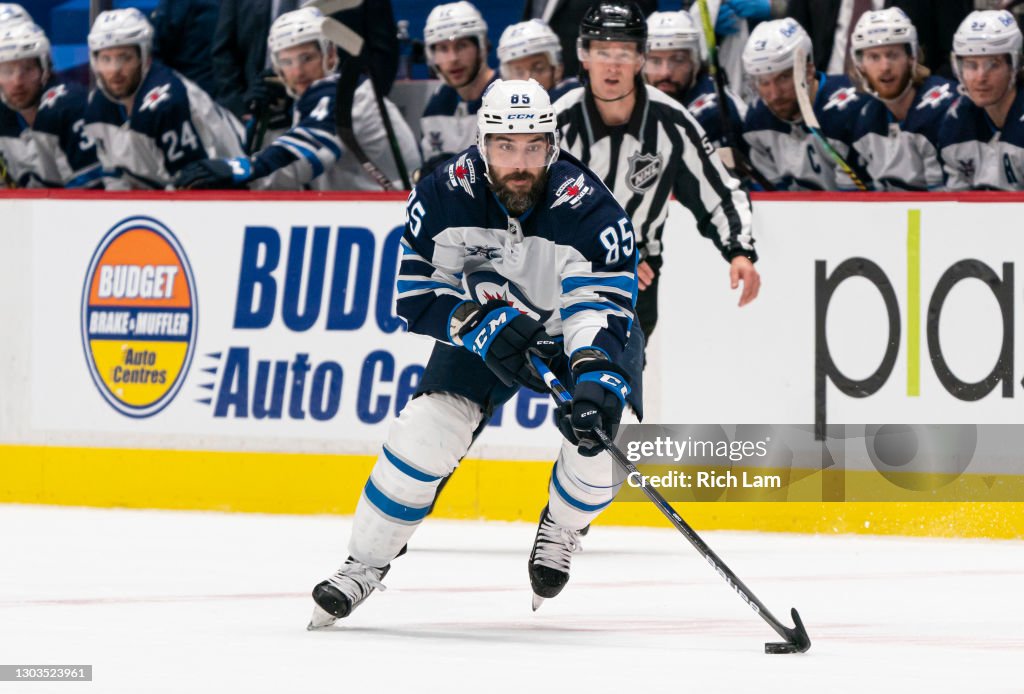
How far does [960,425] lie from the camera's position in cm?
700

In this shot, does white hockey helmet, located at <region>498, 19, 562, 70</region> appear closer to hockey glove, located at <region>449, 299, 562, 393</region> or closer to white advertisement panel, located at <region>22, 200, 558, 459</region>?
white advertisement panel, located at <region>22, 200, 558, 459</region>

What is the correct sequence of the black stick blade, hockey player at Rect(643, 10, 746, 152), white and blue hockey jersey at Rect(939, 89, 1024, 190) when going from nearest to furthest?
the black stick blade → white and blue hockey jersey at Rect(939, 89, 1024, 190) → hockey player at Rect(643, 10, 746, 152)

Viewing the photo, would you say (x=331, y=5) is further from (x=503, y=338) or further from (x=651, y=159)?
(x=503, y=338)

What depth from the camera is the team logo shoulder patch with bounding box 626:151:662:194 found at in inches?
271

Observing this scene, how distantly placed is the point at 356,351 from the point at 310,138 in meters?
1.02

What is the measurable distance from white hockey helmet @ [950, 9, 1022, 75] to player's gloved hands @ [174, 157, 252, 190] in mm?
2883

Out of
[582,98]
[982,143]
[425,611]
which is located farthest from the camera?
[982,143]

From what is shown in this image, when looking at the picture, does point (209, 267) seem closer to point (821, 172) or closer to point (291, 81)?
point (291, 81)

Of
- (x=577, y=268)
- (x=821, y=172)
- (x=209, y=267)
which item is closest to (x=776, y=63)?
(x=821, y=172)

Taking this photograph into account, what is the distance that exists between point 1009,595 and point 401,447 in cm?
192

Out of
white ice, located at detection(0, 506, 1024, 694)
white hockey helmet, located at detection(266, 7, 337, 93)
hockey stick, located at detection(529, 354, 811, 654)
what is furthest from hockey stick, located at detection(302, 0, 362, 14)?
hockey stick, located at detection(529, 354, 811, 654)

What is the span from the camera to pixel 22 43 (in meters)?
8.88

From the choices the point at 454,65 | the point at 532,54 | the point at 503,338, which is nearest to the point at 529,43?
the point at 532,54

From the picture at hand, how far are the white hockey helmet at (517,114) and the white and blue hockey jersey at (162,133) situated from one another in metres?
3.82
